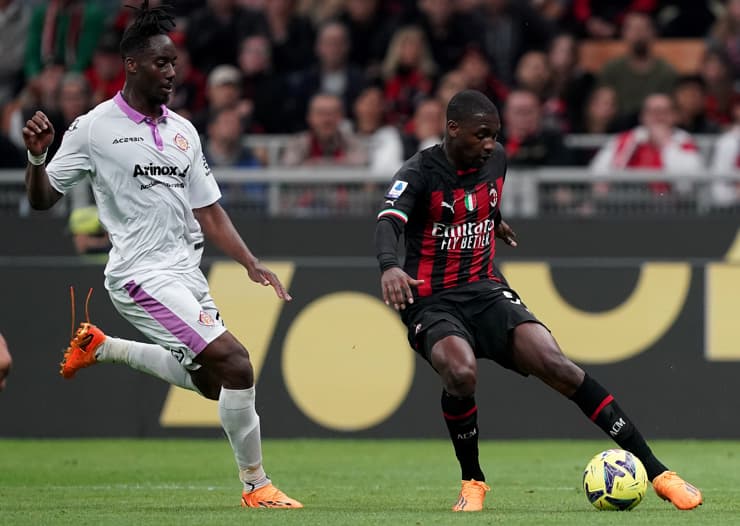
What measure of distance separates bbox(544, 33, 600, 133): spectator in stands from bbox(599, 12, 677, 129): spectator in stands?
0.22 metres

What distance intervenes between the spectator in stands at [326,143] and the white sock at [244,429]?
235 inches

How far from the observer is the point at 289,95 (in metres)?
15.7

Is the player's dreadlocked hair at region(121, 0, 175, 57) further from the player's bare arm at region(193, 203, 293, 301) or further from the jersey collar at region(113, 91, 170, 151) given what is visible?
the player's bare arm at region(193, 203, 293, 301)

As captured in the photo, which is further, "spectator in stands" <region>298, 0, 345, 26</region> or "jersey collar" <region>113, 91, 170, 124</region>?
"spectator in stands" <region>298, 0, 345, 26</region>

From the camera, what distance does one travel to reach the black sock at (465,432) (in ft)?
27.2

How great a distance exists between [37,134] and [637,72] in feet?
29.9

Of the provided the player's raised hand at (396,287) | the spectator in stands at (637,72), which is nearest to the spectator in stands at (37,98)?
the spectator in stands at (637,72)

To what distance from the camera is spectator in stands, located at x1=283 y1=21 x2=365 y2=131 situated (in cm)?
1545

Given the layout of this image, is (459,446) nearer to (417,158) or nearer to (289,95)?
(417,158)

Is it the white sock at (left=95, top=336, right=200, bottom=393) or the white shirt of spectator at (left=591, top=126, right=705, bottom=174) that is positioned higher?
the white shirt of spectator at (left=591, top=126, right=705, bottom=174)

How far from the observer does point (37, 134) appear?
7711 mm

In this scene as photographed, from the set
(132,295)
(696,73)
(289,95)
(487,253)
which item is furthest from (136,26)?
(696,73)

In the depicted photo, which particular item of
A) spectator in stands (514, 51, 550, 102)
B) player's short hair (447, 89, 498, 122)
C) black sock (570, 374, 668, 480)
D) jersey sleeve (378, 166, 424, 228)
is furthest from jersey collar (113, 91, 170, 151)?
spectator in stands (514, 51, 550, 102)

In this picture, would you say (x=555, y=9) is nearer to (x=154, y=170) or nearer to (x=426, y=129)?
(x=426, y=129)
